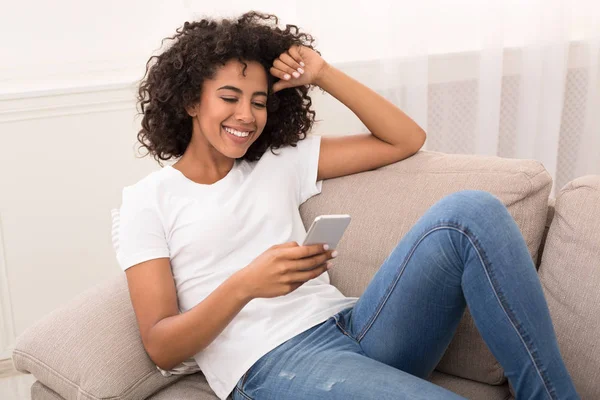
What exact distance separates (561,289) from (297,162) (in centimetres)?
65

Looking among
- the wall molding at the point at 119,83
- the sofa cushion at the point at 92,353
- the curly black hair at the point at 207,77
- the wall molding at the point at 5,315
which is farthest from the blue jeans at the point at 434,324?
the wall molding at the point at 5,315

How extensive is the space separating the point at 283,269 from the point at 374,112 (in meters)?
0.59

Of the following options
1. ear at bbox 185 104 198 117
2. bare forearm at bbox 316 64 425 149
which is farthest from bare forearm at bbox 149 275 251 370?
bare forearm at bbox 316 64 425 149

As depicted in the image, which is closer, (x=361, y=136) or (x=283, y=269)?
(x=283, y=269)

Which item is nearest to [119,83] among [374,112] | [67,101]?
[67,101]

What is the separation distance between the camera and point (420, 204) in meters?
1.70

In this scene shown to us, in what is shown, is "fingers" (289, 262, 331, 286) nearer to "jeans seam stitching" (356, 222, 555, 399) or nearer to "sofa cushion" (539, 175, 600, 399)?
"jeans seam stitching" (356, 222, 555, 399)

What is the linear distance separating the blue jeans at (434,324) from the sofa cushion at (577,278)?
182mm

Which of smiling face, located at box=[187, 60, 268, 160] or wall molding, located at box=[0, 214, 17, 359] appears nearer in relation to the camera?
smiling face, located at box=[187, 60, 268, 160]

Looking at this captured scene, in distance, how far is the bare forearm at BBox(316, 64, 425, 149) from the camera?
179 centimetres

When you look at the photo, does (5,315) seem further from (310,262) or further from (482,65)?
(482,65)

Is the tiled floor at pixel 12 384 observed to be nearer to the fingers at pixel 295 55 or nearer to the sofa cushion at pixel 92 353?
the sofa cushion at pixel 92 353

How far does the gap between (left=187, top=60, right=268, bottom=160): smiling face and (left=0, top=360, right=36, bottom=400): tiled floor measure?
4.12ft

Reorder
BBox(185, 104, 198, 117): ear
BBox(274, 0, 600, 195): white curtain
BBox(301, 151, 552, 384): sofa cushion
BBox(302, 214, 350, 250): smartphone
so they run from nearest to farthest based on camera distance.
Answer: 1. BBox(302, 214, 350, 250): smartphone
2. BBox(301, 151, 552, 384): sofa cushion
3. BBox(185, 104, 198, 117): ear
4. BBox(274, 0, 600, 195): white curtain
